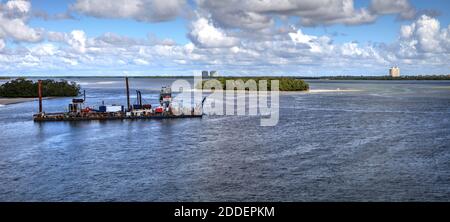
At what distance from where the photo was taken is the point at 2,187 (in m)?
23.7

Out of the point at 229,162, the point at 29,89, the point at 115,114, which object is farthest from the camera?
the point at 29,89

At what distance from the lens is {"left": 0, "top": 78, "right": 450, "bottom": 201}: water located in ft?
72.3

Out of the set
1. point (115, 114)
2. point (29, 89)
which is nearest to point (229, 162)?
point (115, 114)

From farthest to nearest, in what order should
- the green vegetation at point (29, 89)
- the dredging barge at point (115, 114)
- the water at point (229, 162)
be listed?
the green vegetation at point (29, 89)
the dredging barge at point (115, 114)
the water at point (229, 162)

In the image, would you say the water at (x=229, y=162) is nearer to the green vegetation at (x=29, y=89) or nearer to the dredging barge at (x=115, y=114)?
the dredging barge at (x=115, y=114)

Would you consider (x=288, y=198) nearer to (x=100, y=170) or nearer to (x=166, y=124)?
(x=100, y=170)

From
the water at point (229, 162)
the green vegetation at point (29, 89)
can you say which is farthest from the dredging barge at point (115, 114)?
the green vegetation at point (29, 89)

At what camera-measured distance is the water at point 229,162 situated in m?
22.0

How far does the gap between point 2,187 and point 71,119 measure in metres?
38.3

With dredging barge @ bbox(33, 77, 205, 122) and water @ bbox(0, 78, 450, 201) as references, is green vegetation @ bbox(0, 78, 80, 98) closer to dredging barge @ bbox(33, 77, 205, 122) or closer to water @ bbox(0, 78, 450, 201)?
dredging barge @ bbox(33, 77, 205, 122)

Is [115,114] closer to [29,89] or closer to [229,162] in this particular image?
[229,162]

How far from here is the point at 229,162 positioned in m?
29.9

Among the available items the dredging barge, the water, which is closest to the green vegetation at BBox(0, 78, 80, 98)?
the dredging barge
